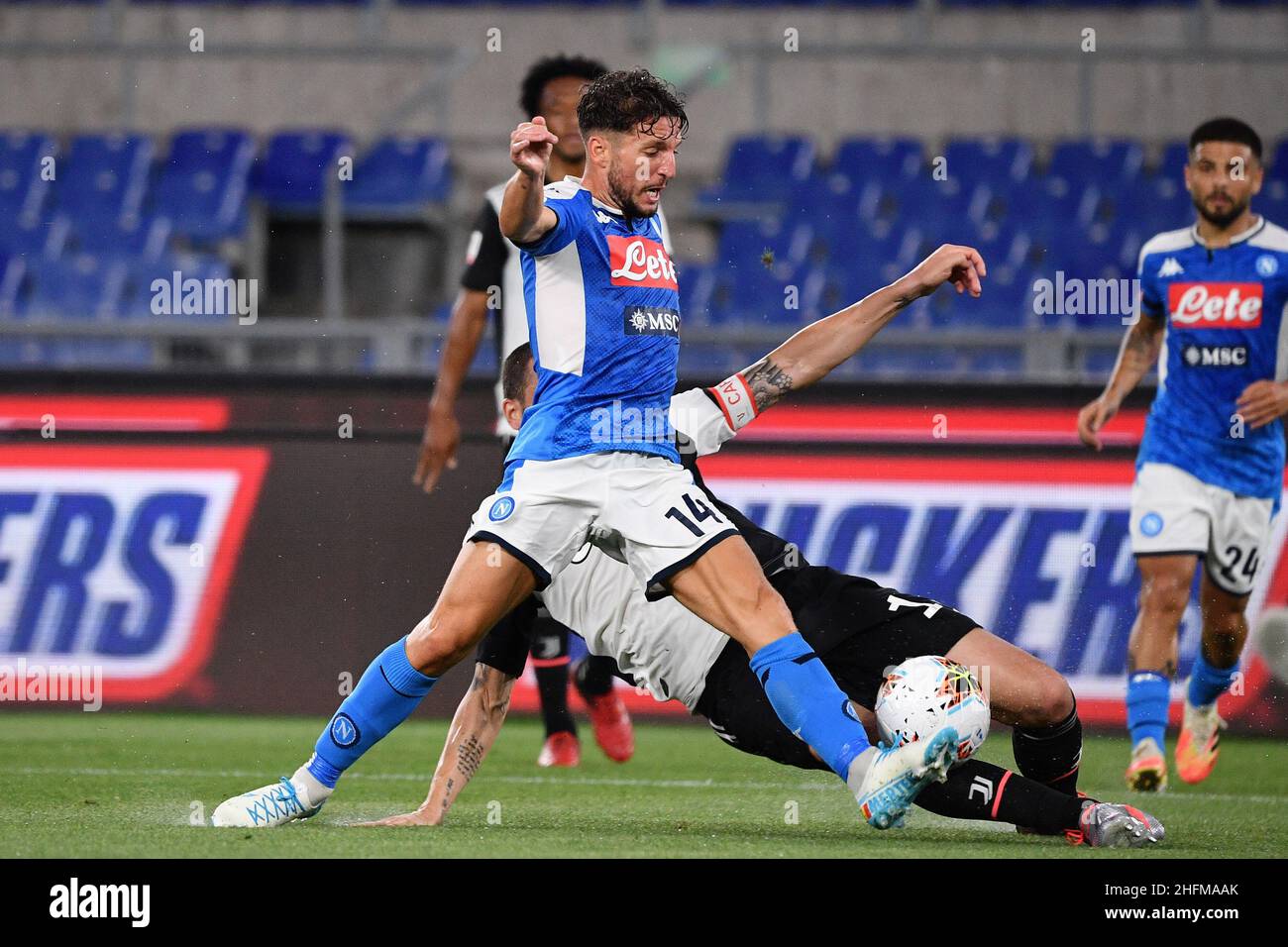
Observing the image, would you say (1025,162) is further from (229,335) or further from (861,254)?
(229,335)

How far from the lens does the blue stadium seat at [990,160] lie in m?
12.2

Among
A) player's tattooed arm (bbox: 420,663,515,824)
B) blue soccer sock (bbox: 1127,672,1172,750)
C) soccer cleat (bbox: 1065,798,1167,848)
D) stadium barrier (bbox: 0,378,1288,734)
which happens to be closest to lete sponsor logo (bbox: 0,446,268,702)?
stadium barrier (bbox: 0,378,1288,734)

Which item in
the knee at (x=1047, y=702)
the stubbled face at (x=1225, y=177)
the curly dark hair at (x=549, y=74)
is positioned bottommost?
the knee at (x=1047, y=702)

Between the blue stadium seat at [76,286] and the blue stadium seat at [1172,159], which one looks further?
the blue stadium seat at [1172,159]

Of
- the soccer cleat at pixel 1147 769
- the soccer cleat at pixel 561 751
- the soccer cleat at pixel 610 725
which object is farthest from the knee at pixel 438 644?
the soccer cleat at pixel 1147 769

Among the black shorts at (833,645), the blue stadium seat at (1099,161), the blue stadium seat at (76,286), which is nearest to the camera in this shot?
the black shorts at (833,645)

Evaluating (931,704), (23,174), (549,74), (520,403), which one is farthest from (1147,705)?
(23,174)

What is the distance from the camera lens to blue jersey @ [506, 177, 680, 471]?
4.59 metres

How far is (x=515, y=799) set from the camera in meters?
5.70

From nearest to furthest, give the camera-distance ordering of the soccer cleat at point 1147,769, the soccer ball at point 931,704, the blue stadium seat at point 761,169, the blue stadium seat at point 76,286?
the soccer ball at point 931,704 < the soccer cleat at point 1147,769 < the blue stadium seat at point 76,286 < the blue stadium seat at point 761,169

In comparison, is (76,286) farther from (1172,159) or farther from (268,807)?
(1172,159)

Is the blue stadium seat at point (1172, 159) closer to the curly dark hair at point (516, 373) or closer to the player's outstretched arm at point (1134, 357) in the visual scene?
the player's outstretched arm at point (1134, 357)

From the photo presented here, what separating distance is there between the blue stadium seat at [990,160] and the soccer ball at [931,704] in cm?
832
